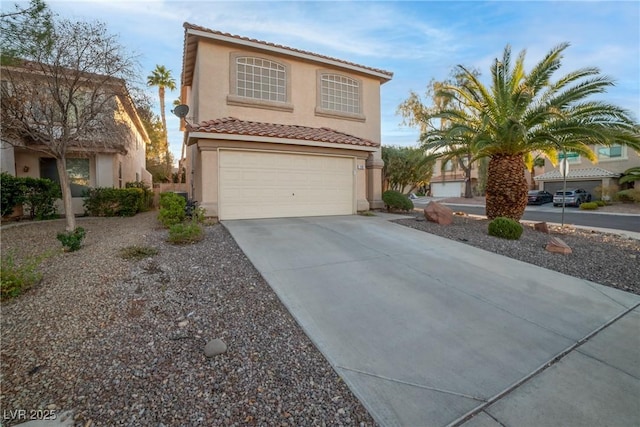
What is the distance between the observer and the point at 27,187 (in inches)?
427

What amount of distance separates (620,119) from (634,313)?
753 cm

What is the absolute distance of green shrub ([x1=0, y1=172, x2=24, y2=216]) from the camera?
1014cm

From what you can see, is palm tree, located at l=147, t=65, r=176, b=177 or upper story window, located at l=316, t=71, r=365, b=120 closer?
upper story window, located at l=316, t=71, r=365, b=120

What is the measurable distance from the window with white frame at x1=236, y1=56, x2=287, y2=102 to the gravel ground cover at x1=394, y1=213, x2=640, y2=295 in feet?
22.2

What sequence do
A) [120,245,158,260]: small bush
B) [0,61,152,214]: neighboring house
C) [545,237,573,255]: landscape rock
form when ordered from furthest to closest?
[0,61,152,214]: neighboring house → [545,237,573,255]: landscape rock → [120,245,158,260]: small bush

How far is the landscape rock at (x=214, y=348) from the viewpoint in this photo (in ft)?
10.1

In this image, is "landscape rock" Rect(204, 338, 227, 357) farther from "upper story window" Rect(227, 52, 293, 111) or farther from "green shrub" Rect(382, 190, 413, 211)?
"green shrub" Rect(382, 190, 413, 211)

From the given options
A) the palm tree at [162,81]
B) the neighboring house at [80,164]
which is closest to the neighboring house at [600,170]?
the neighboring house at [80,164]

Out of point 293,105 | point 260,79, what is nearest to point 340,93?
point 293,105

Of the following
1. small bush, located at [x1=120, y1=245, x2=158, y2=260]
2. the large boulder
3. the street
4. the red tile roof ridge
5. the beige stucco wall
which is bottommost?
the street

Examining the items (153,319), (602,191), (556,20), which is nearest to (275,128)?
(153,319)

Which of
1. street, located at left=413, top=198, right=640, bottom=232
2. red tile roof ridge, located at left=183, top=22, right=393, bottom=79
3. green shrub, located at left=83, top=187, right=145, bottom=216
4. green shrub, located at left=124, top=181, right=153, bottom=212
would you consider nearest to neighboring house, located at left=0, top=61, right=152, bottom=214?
green shrub, located at left=83, top=187, right=145, bottom=216

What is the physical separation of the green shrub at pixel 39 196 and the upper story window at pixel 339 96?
10541 mm

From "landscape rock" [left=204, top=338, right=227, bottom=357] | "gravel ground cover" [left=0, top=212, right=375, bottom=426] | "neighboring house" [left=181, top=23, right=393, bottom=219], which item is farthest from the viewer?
"neighboring house" [left=181, top=23, right=393, bottom=219]
